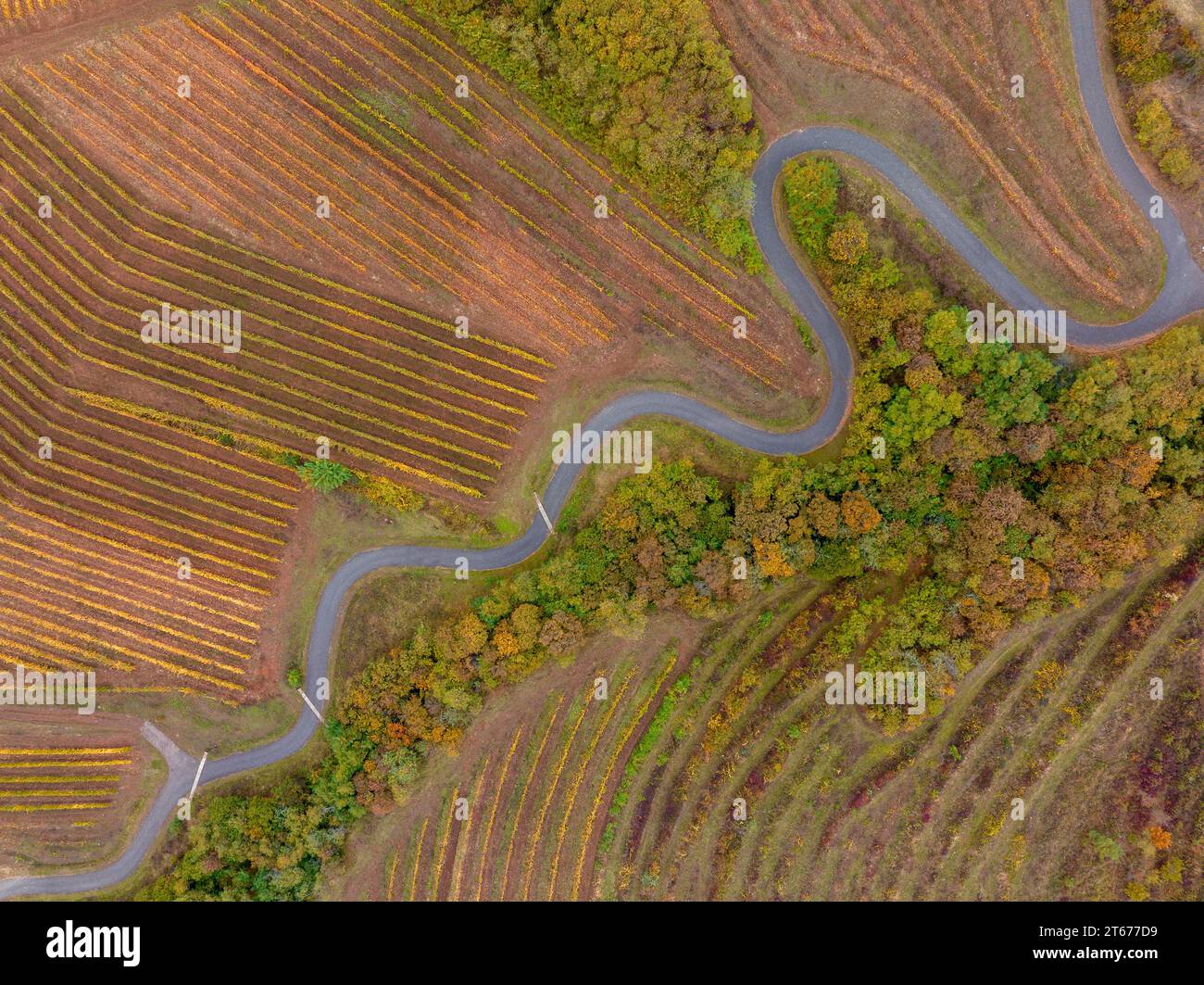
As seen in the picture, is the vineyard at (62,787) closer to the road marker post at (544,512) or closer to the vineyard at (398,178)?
the vineyard at (398,178)

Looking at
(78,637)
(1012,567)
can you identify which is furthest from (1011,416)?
(78,637)

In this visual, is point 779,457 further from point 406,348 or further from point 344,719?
point 344,719

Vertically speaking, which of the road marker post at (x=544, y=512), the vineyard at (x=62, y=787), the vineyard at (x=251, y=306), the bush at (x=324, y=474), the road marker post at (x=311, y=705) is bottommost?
the vineyard at (x=62, y=787)

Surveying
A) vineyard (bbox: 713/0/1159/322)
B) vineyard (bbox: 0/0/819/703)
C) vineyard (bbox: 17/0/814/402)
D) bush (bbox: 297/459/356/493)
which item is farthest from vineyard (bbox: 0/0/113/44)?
vineyard (bbox: 713/0/1159/322)

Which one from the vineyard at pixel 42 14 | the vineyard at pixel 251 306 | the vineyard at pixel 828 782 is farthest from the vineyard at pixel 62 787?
the vineyard at pixel 42 14

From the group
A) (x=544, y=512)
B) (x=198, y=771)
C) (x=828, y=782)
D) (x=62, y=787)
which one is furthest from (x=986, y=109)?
(x=62, y=787)

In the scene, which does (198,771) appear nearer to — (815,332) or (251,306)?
(251,306)

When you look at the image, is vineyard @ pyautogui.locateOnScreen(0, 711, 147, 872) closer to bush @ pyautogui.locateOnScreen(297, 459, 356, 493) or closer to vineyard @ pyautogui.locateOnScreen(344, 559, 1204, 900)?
vineyard @ pyautogui.locateOnScreen(344, 559, 1204, 900)
